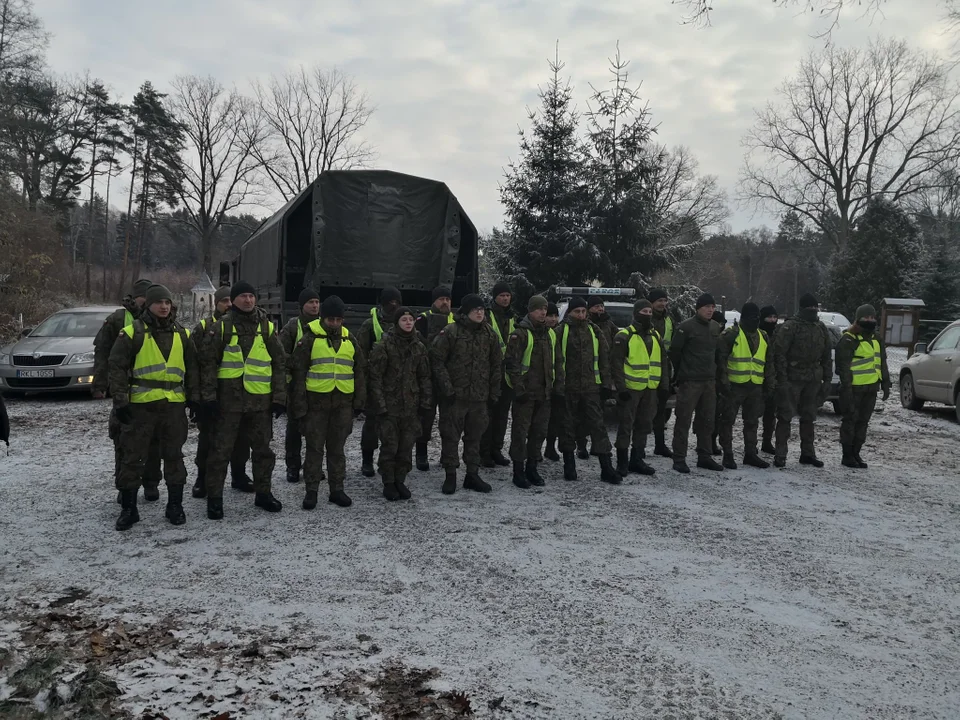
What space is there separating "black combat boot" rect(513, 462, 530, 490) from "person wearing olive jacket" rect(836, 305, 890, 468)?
4.15m

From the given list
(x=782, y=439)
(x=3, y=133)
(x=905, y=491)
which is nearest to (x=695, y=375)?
(x=782, y=439)

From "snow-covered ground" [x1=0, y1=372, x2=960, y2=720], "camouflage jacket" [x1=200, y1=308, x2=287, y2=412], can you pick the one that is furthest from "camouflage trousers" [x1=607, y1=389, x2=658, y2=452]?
"camouflage jacket" [x1=200, y1=308, x2=287, y2=412]

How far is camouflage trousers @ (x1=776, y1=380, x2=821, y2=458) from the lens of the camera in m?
8.40

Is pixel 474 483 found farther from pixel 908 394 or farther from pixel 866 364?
pixel 908 394

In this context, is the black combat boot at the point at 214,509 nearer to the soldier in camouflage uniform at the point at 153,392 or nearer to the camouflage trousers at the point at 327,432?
the soldier in camouflage uniform at the point at 153,392

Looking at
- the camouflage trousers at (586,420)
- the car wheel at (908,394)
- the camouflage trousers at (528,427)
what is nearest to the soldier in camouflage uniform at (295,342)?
the camouflage trousers at (528,427)

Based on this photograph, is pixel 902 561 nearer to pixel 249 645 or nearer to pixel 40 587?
pixel 249 645

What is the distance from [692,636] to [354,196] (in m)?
8.45

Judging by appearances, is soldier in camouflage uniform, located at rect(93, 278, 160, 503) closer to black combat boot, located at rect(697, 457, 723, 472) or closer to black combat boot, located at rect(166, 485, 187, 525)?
black combat boot, located at rect(166, 485, 187, 525)

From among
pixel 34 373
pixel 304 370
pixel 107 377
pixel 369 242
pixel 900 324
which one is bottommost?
pixel 34 373

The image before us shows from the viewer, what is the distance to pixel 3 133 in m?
23.8

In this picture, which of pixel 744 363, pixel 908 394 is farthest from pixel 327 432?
pixel 908 394

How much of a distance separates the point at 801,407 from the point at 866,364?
94 cm

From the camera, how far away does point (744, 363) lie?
8344 mm
